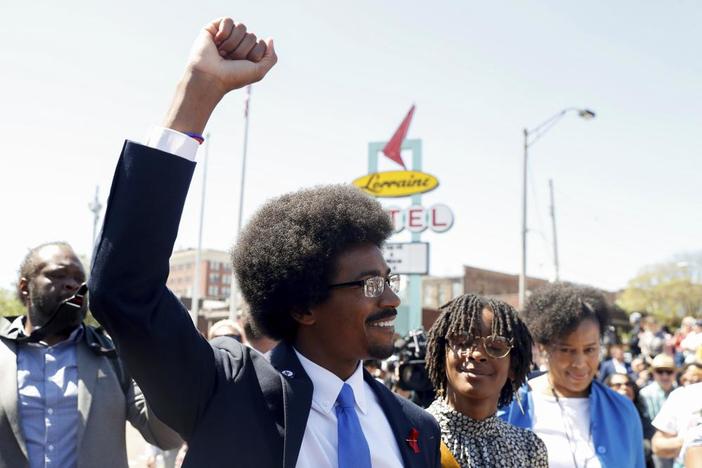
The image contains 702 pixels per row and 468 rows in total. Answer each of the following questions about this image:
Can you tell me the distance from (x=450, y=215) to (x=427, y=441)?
54.9 feet

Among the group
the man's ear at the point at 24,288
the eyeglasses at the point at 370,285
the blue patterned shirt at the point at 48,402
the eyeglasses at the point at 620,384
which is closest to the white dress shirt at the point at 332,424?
the eyeglasses at the point at 370,285

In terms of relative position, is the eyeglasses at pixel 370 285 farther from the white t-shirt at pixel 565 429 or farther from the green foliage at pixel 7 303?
the green foliage at pixel 7 303

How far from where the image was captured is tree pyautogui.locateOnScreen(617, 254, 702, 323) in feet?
153

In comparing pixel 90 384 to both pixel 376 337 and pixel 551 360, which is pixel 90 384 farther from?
pixel 551 360

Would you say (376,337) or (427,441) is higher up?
(376,337)

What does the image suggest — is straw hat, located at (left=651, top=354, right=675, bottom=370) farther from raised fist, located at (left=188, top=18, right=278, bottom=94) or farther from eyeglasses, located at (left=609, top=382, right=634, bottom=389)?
raised fist, located at (left=188, top=18, right=278, bottom=94)

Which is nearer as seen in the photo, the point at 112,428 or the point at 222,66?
the point at 222,66

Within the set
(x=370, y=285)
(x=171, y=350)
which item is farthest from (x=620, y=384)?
(x=171, y=350)

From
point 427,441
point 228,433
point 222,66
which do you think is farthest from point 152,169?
point 427,441

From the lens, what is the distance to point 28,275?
3.46 metres

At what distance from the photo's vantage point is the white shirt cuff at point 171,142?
162 cm

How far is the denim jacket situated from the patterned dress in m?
0.55

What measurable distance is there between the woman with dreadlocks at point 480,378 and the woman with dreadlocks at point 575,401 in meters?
0.49

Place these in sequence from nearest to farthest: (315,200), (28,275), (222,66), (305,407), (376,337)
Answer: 1. (222,66)
2. (305,407)
3. (376,337)
4. (315,200)
5. (28,275)
